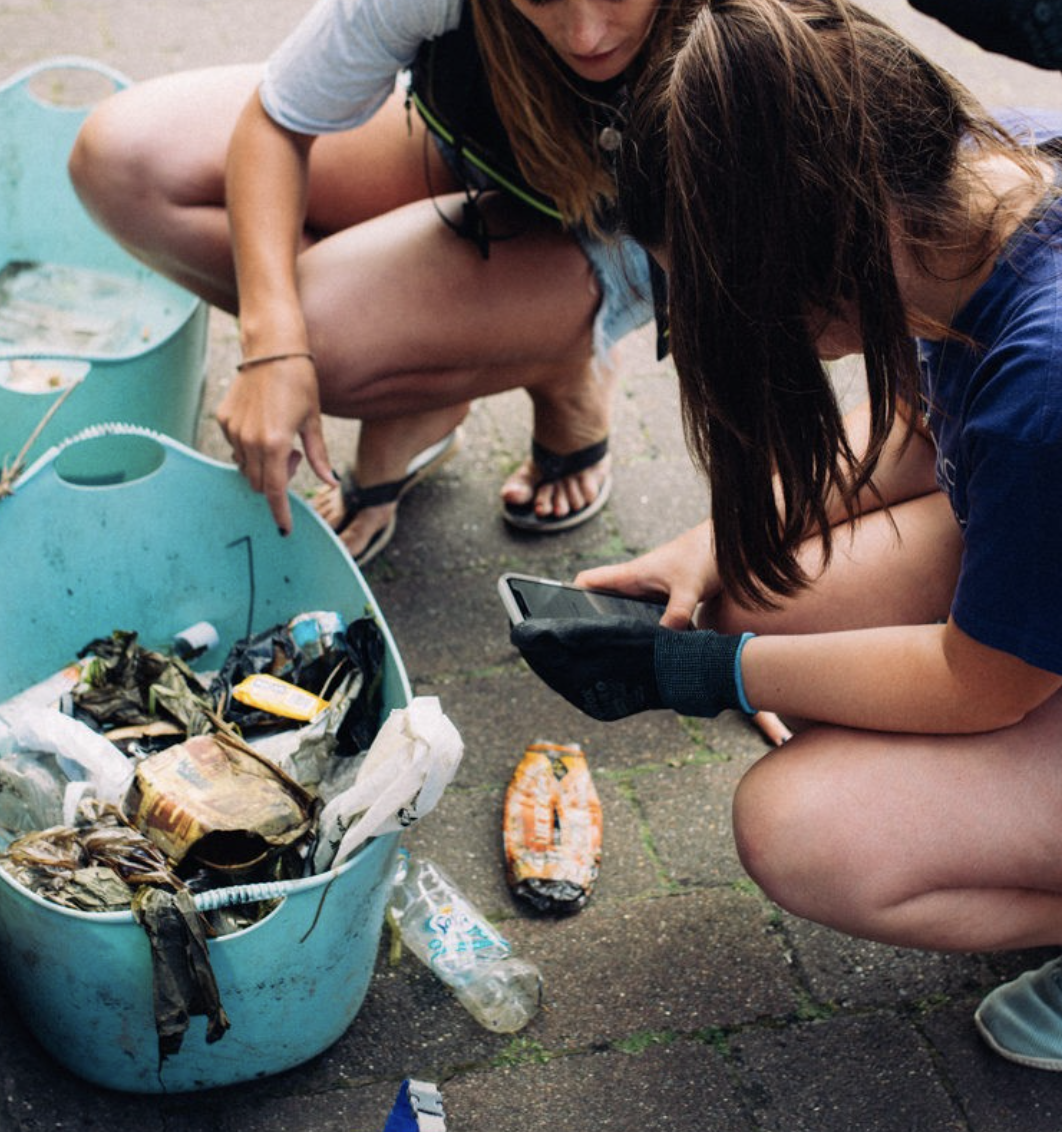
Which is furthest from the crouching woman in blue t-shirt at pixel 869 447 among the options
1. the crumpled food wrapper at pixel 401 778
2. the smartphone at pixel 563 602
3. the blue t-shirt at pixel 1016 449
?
the crumpled food wrapper at pixel 401 778

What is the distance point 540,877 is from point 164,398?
93cm

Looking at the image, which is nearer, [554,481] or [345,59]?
[345,59]

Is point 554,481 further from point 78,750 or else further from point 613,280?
point 78,750

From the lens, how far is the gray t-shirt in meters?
1.72

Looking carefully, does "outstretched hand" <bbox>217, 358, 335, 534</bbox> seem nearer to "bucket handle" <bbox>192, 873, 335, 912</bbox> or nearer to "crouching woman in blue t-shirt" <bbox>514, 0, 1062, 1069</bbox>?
"crouching woman in blue t-shirt" <bbox>514, 0, 1062, 1069</bbox>

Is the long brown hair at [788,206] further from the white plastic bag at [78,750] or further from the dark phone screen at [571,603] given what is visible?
the white plastic bag at [78,750]

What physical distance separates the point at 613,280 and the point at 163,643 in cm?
80

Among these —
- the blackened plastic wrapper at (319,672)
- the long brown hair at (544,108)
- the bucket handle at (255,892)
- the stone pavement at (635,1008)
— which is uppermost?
the long brown hair at (544,108)

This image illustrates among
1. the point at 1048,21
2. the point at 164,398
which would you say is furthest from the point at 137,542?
the point at 1048,21

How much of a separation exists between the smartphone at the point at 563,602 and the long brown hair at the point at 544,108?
459mm

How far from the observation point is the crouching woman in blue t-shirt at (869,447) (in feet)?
3.60

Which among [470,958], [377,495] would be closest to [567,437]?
[377,495]

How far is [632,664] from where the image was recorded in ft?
4.91

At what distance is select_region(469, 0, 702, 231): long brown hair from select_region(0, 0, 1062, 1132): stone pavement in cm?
39
